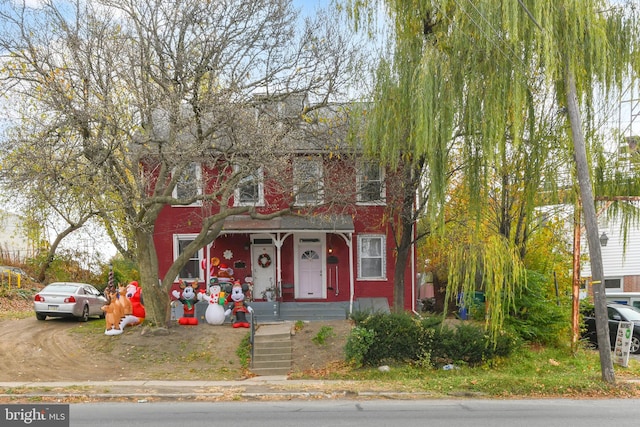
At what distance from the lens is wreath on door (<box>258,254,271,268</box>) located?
22.0 meters

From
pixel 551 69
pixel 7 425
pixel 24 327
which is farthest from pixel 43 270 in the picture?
pixel 551 69

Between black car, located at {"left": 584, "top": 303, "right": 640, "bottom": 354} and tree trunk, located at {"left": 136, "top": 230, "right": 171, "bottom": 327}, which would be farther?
black car, located at {"left": 584, "top": 303, "right": 640, "bottom": 354}

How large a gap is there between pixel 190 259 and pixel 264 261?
302 cm

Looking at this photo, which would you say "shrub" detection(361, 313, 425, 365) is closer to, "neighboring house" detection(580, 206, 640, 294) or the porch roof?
the porch roof

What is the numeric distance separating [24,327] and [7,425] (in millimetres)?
10973

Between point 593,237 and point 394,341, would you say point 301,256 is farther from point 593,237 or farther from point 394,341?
point 593,237

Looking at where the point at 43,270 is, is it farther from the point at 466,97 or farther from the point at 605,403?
the point at 605,403

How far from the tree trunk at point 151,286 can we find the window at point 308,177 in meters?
4.93

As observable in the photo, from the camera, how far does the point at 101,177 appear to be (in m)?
14.8

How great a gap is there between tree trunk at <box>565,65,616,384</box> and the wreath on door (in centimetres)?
1305

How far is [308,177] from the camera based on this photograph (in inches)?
730

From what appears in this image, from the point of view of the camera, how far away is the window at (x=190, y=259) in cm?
2195

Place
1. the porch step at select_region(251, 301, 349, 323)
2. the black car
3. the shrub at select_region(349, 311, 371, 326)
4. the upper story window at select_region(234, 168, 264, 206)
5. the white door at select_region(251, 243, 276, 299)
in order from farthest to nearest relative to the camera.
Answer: the white door at select_region(251, 243, 276, 299) → the upper story window at select_region(234, 168, 264, 206) → the porch step at select_region(251, 301, 349, 323) → the black car → the shrub at select_region(349, 311, 371, 326)

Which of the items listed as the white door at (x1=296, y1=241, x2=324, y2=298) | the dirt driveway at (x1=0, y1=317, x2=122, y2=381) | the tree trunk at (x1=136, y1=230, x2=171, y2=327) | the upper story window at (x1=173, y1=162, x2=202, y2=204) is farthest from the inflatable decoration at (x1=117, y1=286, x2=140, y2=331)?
the white door at (x1=296, y1=241, x2=324, y2=298)
